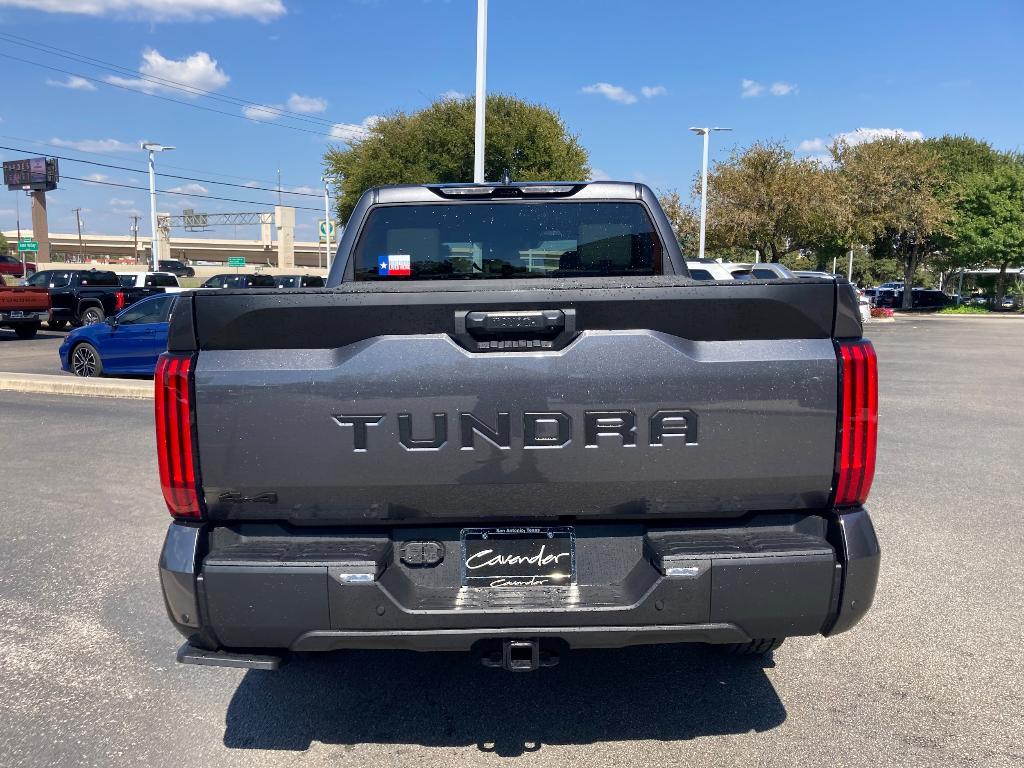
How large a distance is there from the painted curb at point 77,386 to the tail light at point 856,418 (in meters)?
11.4

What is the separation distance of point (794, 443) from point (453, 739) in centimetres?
173

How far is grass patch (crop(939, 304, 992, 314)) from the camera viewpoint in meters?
52.2

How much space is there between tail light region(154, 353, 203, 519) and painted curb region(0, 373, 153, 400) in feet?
34.3

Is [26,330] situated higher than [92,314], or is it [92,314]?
[92,314]

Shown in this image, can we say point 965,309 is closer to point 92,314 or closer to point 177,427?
point 92,314

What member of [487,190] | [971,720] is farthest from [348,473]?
[971,720]

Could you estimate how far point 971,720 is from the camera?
3.47m

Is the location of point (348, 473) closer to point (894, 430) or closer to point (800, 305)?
point (800, 305)

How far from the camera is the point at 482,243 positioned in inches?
182

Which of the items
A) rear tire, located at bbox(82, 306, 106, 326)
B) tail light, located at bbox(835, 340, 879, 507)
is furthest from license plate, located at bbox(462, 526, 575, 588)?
rear tire, located at bbox(82, 306, 106, 326)

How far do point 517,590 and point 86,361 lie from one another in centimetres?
1447

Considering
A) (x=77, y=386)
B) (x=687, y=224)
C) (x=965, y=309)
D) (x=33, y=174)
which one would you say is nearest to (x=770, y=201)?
(x=687, y=224)

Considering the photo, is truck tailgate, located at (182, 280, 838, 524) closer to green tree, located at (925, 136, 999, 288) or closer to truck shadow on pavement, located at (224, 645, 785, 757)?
truck shadow on pavement, located at (224, 645, 785, 757)

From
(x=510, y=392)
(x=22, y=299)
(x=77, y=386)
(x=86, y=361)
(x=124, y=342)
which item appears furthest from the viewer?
(x=22, y=299)
